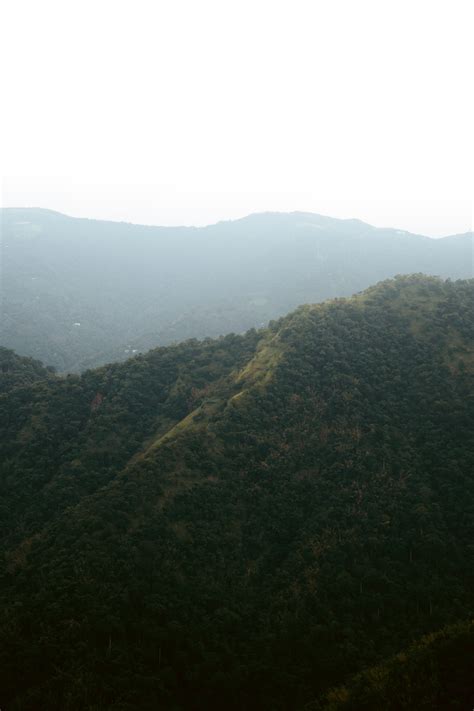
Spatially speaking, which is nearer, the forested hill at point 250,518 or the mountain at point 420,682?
the mountain at point 420,682

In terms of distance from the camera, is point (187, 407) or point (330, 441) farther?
point (187, 407)

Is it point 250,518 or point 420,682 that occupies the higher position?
point 250,518

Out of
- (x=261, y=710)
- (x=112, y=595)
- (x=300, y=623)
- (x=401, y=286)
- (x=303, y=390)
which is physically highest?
(x=401, y=286)

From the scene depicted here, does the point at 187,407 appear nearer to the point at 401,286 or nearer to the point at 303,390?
the point at 303,390

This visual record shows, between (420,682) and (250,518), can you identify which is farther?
(250,518)

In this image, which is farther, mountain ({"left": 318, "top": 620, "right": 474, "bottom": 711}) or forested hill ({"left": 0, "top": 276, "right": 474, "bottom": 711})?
forested hill ({"left": 0, "top": 276, "right": 474, "bottom": 711})

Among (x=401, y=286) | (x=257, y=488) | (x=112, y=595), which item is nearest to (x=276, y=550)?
(x=257, y=488)

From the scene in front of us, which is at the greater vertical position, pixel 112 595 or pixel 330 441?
pixel 330 441

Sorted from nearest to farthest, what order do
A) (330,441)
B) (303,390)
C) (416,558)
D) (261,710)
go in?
(261,710) → (416,558) → (330,441) → (303,390)
